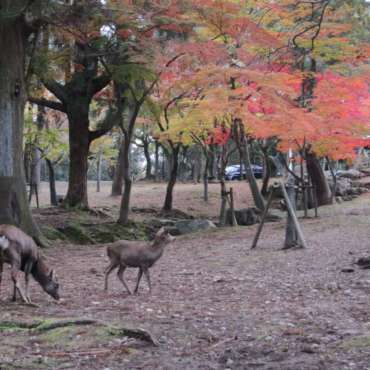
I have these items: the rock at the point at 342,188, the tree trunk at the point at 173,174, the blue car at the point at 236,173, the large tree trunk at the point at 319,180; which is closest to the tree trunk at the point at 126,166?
the tree trunk at the point at 173,174

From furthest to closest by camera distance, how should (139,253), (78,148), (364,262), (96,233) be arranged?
(78,148), (96,233), (364,262), (139,253)

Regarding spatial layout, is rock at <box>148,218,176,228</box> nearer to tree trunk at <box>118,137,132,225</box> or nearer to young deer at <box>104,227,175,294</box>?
tree trunk at <box>118,137,132,225</box>

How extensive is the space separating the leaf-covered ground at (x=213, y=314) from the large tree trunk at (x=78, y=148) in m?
8.13

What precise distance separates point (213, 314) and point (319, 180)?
20.1 metres

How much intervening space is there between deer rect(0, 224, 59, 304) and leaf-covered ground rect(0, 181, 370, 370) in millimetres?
218

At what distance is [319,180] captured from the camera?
1046 inches

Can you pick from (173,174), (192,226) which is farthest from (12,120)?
(173,174)

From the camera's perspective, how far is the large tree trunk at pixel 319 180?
1025 inches

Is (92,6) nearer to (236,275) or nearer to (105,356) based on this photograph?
(236,275)

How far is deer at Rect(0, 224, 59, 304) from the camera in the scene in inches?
307

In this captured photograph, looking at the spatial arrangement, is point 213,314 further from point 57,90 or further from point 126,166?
point 57,90

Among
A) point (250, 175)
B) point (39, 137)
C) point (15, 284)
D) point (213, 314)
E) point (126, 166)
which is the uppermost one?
point (39, 137)

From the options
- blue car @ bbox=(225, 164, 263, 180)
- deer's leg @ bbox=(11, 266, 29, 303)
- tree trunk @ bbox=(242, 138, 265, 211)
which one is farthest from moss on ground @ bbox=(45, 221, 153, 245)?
blue car @ bbox=(225, 164, 263, 180)

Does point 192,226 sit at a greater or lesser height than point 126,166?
lesser
